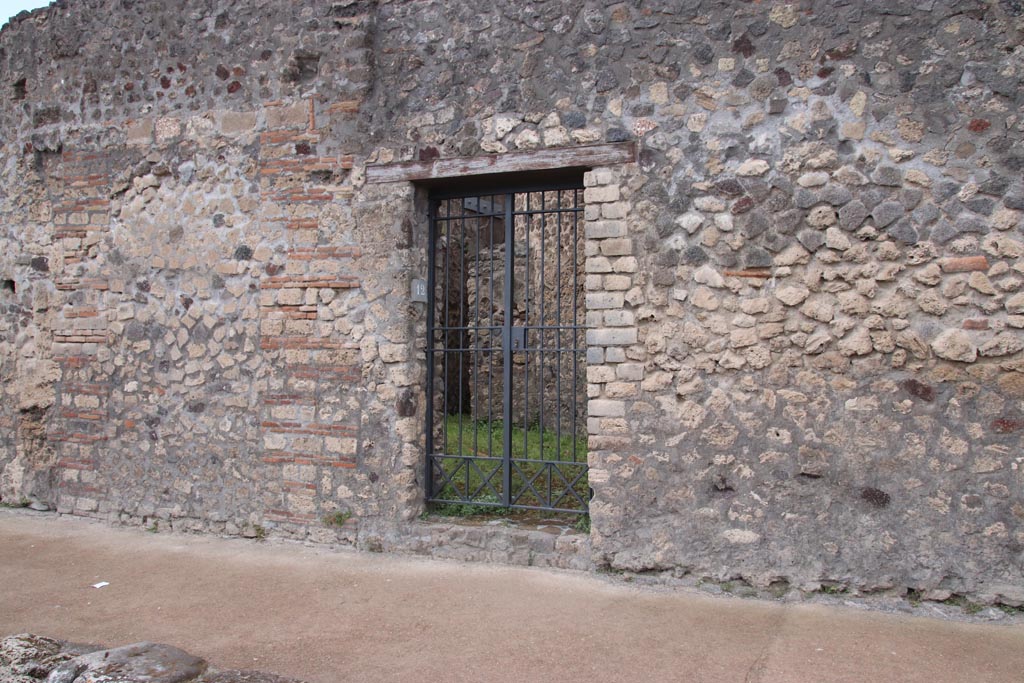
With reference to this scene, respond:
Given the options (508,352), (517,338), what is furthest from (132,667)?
(517,338)

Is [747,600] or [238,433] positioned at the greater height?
[238,433]

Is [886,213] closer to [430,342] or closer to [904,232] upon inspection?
[904,232]

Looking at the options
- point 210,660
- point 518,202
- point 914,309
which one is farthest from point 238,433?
point 518,202

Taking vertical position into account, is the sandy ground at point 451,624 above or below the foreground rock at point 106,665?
below

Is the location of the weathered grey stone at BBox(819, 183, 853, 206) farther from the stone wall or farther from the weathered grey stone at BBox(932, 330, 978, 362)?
the weathered grey stone at BBox(932, 330, 978, 362)

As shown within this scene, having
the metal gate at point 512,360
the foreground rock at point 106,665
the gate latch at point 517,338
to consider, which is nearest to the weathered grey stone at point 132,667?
the foreground rock at point 106,665

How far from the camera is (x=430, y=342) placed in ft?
18.9

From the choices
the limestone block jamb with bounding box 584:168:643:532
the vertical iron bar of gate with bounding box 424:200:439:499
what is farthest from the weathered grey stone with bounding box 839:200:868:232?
the vertical iron bar of gate with bounding box 424:200:439:499

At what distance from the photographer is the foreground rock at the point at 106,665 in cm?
335

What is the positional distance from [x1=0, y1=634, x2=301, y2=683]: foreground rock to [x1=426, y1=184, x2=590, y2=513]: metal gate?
201 centimetres

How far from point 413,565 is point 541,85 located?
3.11 m

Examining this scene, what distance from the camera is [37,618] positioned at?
14.5ft

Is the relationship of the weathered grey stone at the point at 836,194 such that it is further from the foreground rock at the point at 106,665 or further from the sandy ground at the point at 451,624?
the foreground rock at the point at 106,665

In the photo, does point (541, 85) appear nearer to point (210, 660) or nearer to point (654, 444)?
point (654, 444)
